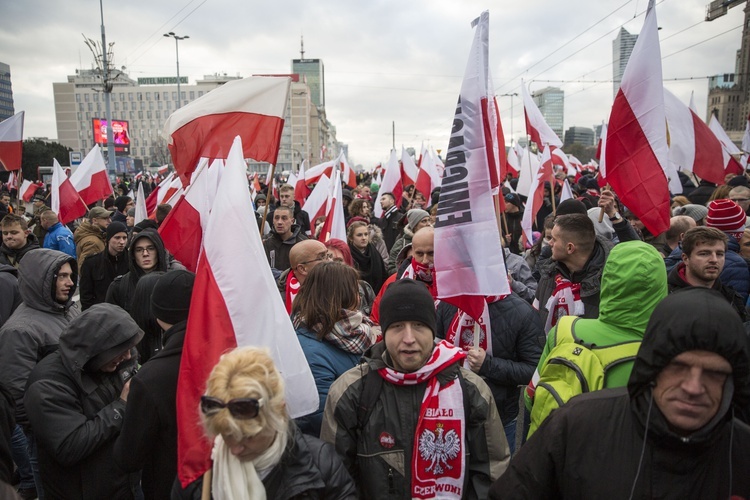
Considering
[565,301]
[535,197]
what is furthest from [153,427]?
[535,197]

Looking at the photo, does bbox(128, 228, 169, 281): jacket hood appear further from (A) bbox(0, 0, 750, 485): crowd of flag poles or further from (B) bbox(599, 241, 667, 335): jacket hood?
(B) bbox(599, 241, 667, 335): jacket hood

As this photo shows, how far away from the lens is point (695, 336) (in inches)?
56.5

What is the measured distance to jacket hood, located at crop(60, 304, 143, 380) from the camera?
2496 millimetres

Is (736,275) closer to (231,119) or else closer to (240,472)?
(240,472)

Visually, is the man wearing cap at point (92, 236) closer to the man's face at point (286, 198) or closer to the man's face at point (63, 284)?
the man's face at point (63, 284)

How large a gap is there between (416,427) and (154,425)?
1.13 metres

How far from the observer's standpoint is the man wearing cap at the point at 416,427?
85.5 inches

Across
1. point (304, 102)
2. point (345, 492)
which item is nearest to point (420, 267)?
point (345, 492)

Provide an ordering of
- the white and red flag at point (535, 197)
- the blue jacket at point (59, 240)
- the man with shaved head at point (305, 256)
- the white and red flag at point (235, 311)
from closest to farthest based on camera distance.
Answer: the white and red flag at point (235, 311) < the man with shaved head at point (305, 256) < the white and red flag at point (535, 197) < the blue jacket at point (59, 240)

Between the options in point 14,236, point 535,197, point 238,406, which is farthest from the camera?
point 535,197

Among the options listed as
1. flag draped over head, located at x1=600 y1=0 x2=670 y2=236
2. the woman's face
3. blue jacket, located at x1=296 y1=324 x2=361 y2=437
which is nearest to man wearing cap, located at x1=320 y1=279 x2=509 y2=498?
blue jacket, located at x1=296 y1=324 x2=361 y2=437

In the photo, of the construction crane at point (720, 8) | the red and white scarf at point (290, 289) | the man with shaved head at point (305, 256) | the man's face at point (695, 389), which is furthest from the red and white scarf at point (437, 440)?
the construction crane at point (720, 8)

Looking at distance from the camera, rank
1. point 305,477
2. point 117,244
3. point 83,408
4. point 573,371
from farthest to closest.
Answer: point 117,244, point 83,408, point 573,371, point 305,477

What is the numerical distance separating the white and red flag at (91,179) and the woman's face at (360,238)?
19.0ft
